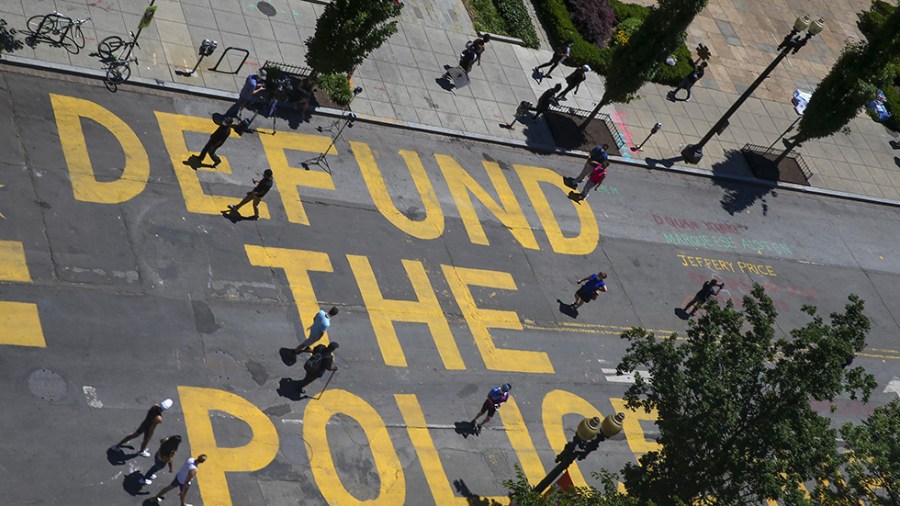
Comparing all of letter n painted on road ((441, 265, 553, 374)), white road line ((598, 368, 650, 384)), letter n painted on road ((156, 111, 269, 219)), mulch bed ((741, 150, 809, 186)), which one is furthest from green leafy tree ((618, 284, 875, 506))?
mulch bed ((741, 150, 809, 186))

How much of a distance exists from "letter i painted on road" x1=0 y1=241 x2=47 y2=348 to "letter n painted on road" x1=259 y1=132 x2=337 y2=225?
732cm

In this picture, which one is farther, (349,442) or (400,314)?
(400,314)

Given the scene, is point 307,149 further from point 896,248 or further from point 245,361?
point 896,248

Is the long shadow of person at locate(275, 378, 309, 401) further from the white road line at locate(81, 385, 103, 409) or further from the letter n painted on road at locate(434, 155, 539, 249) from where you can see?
the letter n painted on road at locate(434, 155, 539, 249)

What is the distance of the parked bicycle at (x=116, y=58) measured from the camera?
2950 cm

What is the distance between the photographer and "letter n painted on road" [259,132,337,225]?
95.6ft

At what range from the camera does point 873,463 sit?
20.4 m

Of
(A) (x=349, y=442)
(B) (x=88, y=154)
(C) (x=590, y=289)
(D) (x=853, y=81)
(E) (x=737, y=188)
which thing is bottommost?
(B) (x=88, y=154)

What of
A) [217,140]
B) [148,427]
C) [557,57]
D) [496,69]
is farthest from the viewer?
[557,57]

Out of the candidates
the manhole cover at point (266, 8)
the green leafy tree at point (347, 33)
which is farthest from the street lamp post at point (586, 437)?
the manhole cover at point (266, 8)

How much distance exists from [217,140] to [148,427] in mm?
9464

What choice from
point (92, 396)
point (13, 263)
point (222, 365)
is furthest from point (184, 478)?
point (13, 263)

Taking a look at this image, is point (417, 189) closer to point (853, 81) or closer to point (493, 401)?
point (493, 401)

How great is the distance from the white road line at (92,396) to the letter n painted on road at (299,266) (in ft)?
18.0
